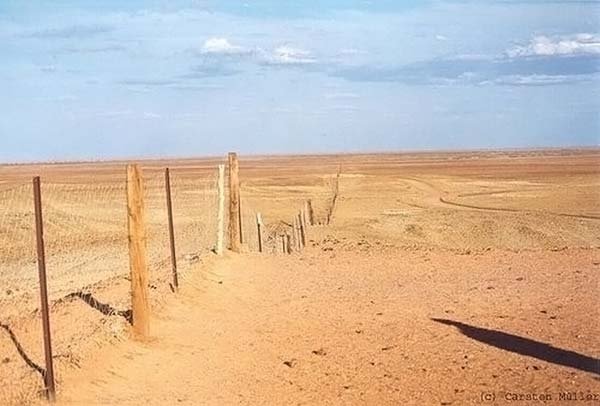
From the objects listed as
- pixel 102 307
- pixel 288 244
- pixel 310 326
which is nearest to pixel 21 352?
pixel 102 307

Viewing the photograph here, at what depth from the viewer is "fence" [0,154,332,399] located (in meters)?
10.8

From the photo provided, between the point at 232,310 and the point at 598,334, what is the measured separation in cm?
509

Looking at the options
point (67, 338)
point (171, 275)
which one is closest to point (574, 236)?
point (171, 275)

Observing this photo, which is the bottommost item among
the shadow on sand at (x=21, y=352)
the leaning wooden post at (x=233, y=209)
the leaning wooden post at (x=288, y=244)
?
the leaning wooden post at (x=288, y=244)

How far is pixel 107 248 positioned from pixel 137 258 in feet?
45.0

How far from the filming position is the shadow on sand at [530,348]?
9.17 meters

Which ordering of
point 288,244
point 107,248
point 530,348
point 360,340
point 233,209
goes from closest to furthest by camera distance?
point 530,348 < point 360,340 < point 233,209 < point 288,244 < point 107,248

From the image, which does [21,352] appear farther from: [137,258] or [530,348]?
[530,348]

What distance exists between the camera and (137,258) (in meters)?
10.7

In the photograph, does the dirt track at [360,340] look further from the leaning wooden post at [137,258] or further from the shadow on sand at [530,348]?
the leaning wooden post at [137,258]

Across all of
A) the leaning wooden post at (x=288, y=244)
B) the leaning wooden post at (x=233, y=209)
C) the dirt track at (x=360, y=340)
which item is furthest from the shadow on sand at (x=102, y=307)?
the leaning wooden post at (x=288, y=244)

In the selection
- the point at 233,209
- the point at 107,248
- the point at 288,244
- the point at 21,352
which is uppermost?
the point at 233,209

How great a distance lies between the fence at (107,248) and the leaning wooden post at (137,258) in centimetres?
1

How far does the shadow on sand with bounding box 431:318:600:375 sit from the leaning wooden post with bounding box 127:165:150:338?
378 centimetres
